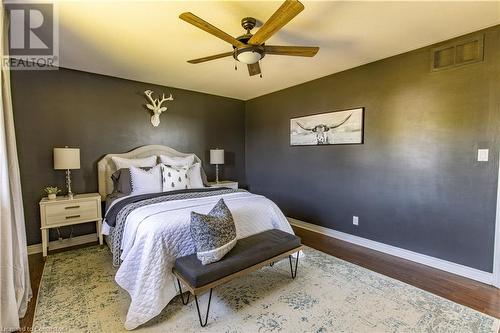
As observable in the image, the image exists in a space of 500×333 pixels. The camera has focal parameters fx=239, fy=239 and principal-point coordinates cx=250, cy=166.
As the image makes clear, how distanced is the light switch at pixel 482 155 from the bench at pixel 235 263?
6.59 feet

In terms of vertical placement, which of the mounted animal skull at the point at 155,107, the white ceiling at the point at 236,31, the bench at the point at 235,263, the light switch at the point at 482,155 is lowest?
the bench at the point at 235,263

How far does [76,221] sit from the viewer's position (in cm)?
305

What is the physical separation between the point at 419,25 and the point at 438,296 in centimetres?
250

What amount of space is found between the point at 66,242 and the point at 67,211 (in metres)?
0.64

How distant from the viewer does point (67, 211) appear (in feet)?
9.82

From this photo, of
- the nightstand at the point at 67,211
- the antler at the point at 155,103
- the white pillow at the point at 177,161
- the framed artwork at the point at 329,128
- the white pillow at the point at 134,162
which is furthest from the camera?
the antler at the point at 155,103

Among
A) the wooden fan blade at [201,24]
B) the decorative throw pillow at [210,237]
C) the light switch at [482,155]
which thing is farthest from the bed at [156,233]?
the light switch at [482,155]

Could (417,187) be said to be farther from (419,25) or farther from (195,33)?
(195,33)

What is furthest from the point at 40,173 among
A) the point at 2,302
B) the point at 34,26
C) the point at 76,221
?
the point at 2,302

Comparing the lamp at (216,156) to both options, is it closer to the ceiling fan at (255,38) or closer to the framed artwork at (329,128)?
the framed artwork at (329,128)

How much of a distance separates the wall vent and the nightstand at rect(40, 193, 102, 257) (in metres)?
4.43

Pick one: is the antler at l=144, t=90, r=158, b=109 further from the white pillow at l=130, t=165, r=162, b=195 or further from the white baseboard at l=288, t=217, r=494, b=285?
the white baseboard at l=288, t=217, r=494, b=285

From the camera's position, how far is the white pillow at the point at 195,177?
3650 mm
